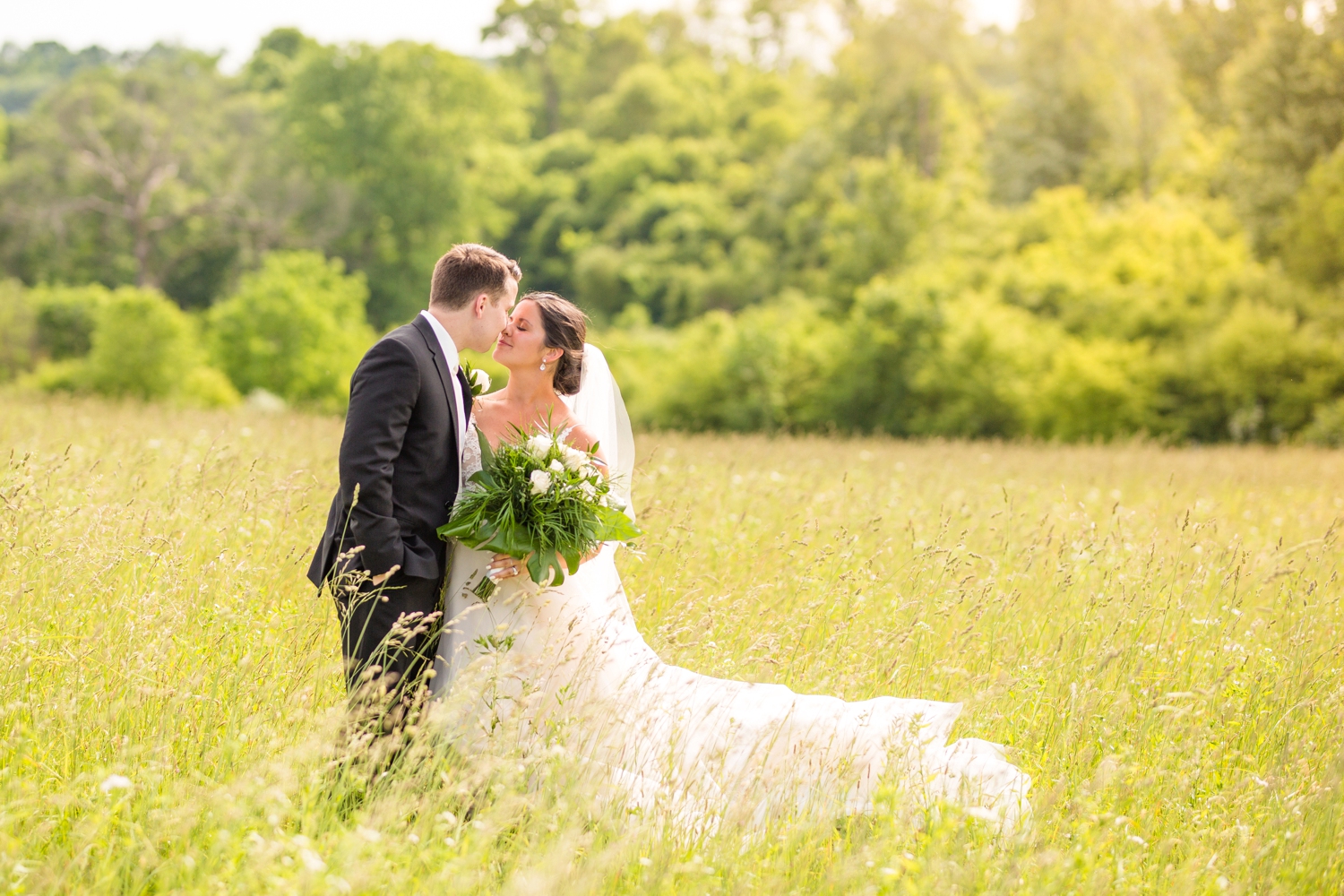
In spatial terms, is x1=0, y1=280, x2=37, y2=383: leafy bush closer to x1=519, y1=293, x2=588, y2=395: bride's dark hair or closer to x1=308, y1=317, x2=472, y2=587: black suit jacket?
x1=519, y1=293, x2=588, y2=395: bride's dark hair

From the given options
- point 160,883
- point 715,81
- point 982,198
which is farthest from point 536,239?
point 160,883

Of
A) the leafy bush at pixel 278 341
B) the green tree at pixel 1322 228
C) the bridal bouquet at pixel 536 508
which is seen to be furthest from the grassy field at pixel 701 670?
the leafy bush at pixel 278 341

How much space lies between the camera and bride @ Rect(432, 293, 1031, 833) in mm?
3467

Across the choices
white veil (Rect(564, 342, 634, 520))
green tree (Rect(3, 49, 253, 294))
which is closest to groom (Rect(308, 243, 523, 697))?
white veil (Rect(564, 342, 634, 520))

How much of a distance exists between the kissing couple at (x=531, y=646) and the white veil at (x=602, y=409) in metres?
0.19

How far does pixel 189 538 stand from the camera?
532cm

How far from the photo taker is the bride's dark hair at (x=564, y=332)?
4.54m

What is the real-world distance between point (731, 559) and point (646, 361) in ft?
83.2

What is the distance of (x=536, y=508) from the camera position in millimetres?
3984

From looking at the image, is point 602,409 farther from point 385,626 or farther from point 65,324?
point 65,324

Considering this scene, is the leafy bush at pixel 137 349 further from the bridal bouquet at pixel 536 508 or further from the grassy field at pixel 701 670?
the bridal bouquet at pixel 536 508

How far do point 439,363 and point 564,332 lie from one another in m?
0.73

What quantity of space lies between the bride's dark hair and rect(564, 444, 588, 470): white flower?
0.60 meters

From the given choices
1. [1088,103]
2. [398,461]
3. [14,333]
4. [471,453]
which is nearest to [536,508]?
[471,453]
